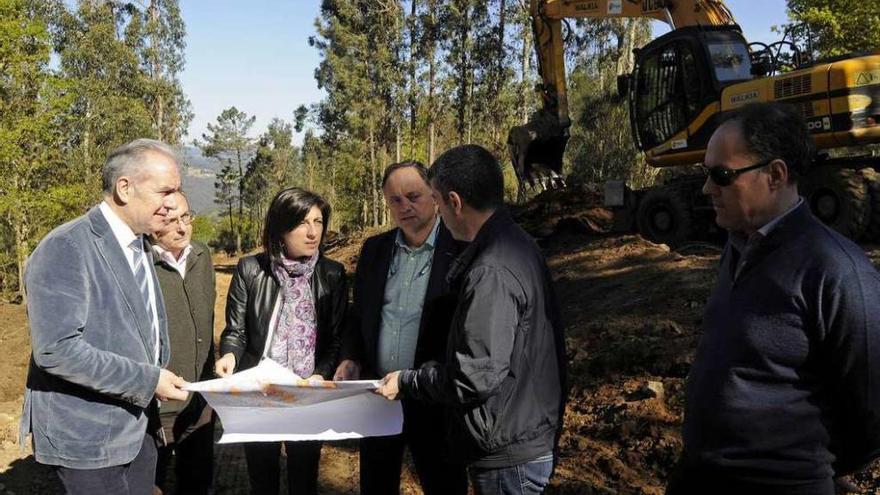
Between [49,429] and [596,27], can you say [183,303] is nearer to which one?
[49,429]

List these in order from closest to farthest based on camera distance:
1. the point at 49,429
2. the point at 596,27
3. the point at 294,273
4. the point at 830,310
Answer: the point at 830,310 → the point at 49,429 → the point at 294,273 → the point at 596,27

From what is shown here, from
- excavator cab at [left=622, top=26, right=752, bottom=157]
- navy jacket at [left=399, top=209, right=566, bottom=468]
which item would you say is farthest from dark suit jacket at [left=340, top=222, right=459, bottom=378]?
excavator cab at [left=622, top=26, right=752, bottom=157]

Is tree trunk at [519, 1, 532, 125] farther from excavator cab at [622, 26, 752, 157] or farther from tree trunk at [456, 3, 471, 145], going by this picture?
excavator cab at [622, 26, 752, 157]

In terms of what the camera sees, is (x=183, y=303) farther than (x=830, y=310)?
Yes

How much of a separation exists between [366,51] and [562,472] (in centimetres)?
2844

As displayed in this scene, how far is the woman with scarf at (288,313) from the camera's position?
3188 millimetres

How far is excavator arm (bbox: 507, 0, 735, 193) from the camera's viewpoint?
1213cm

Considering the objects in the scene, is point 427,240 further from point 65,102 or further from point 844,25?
point 844,25

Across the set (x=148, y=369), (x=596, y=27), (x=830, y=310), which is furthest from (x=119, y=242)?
(x=596, y=27)

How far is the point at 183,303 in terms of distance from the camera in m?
3.38

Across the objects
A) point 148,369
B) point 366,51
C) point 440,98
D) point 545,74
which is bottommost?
point 148,369

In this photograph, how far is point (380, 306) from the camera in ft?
9.86

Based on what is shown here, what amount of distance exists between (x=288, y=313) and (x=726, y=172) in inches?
79.1

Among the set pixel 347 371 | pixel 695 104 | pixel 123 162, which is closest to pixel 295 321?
pixel 347 371
